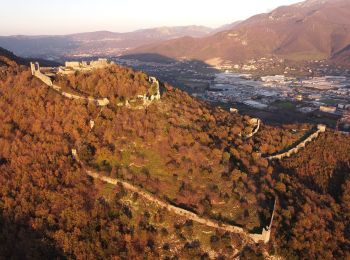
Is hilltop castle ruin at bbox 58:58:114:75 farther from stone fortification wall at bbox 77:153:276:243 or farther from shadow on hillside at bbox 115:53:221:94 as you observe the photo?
shadow on hillside at bbox 115:53:221:94

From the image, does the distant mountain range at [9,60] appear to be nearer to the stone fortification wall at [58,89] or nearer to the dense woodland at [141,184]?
the stone fortification wall at [58,89]

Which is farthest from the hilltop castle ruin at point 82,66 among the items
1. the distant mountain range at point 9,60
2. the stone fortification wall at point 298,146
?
the stone fortification wall at point 298,146

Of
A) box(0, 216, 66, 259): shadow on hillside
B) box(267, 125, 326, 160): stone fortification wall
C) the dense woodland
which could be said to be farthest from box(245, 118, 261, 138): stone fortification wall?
box(0, 216, 66, 259): shadow on hillside

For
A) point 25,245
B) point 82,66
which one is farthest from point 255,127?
point 25,245

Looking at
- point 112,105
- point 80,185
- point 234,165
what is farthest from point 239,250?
Result: point 112,105

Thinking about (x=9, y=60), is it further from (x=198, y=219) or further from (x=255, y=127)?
(x=198, y=219)
